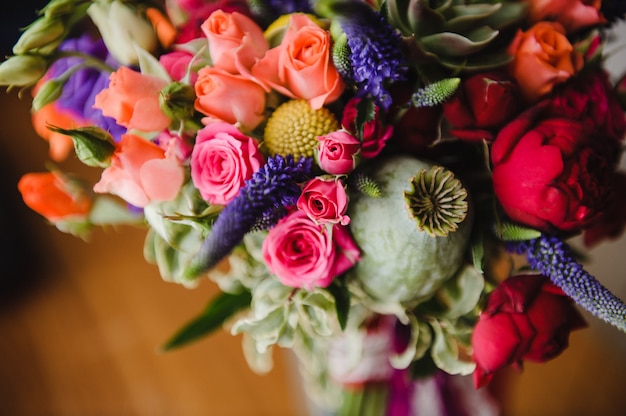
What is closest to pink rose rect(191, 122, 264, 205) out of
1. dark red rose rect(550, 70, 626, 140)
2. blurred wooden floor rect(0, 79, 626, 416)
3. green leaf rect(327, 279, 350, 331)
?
green leaf rect(327, 279, 350, 331)

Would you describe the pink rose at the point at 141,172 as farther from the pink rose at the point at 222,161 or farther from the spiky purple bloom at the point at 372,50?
the spiky purple bloom at the point at 372,50

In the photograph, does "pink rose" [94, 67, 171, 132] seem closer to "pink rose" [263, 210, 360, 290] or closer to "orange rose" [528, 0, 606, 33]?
"pink rose" [263, 210, 360, 290]

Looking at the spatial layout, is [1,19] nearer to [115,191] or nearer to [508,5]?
[115,191]

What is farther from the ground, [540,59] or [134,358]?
[540,59]

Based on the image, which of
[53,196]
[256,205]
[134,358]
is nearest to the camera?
[256,205]

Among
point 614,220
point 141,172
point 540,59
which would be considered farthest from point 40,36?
point 614,220

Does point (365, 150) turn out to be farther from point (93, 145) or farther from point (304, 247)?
point (93, 145)

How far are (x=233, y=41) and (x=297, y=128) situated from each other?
73 mm

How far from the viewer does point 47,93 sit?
44cm

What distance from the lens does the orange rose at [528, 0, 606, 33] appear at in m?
0.45

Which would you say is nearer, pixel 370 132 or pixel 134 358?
pixel 370 132

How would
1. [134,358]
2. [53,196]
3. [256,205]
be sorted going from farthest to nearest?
[134,358]
[53,196]
[256,205]

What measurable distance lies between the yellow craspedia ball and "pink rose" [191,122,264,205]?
2 cm

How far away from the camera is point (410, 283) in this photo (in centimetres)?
42
